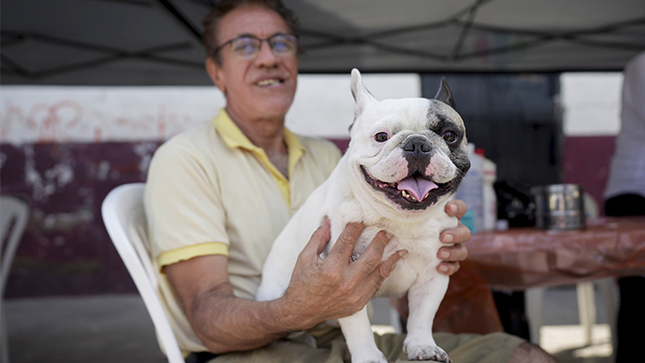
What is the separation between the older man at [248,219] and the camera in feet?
3.63

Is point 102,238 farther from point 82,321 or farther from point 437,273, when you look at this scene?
point 437,273

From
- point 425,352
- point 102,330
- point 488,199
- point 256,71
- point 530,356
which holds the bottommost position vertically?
point 102,330

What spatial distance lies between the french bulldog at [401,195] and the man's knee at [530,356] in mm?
286

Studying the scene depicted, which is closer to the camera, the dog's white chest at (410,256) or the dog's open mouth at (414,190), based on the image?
the dog's open mouth at (414,190)

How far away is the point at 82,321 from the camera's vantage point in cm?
458

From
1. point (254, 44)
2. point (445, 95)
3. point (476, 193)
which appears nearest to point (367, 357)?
point (445, 95)

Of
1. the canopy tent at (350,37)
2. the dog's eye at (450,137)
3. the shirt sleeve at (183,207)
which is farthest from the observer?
the canopy tent at (350,37)

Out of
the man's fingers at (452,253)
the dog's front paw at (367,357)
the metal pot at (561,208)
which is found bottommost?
the dog's front paw at (367,357)

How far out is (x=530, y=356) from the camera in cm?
126

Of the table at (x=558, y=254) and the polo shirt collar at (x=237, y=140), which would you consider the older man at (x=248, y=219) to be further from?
the table at (x=558, y=254)

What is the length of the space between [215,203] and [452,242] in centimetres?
65

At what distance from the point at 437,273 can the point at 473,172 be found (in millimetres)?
675

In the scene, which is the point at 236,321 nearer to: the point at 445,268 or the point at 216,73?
the point at 445,268

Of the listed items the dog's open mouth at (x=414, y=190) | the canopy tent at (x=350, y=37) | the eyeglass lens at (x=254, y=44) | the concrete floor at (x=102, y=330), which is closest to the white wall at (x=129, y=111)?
the canopy tent at (x=350, y=37)
